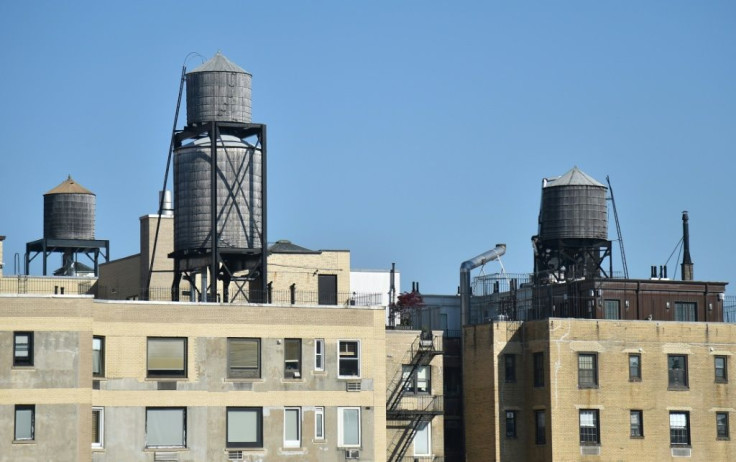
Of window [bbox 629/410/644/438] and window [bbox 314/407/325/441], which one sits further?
window [bbox 629/410/644/438]

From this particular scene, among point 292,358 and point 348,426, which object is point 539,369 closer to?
point 348,426

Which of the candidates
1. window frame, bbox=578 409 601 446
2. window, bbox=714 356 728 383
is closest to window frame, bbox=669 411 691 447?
window, bbox=714 356 728 383

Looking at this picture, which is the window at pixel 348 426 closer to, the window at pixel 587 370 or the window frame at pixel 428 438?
the window frame at pixel 428 438

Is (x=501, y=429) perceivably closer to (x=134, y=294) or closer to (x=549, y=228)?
(x=549, y=228)

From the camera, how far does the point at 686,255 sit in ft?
A: 346

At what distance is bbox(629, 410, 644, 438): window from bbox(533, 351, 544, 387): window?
5.03 m

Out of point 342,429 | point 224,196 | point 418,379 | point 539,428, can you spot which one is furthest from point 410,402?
point 224,196

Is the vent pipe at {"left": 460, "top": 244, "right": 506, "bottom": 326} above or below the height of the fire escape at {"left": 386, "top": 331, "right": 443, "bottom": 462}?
above

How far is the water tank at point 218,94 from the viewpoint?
82.1 meters

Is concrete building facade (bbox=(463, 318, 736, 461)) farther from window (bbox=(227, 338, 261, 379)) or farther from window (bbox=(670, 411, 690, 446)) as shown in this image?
window (bbox=(227, 338, 261, 379))

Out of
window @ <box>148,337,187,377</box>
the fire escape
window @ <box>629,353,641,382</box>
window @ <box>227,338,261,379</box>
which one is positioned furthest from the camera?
window @ <box>629,353,641,382</box>

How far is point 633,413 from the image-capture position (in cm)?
8850

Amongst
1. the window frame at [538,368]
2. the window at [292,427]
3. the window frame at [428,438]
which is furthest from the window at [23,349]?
the window frame at [538,368]

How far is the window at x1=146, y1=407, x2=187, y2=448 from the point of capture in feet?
246
